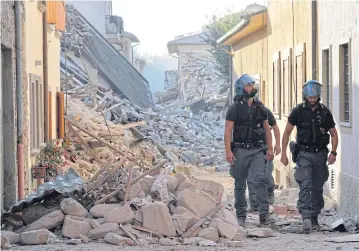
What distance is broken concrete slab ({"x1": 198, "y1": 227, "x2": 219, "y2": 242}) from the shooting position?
961cm

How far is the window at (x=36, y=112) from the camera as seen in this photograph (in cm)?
1593

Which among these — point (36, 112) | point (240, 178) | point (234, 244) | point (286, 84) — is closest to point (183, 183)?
point (240, 178)

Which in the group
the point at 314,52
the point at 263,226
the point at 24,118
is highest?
the point at 314,52

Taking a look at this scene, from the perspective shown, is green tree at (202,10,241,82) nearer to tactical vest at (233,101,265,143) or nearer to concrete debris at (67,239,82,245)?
tactical vest at (233,101,265,143)

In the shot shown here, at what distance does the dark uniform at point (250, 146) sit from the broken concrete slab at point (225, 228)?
1138mm

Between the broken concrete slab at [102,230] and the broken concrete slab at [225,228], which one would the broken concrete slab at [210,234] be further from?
the broken concrete slab at [102,230]

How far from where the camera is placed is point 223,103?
5575cm

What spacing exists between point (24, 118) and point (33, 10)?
11.2 feet

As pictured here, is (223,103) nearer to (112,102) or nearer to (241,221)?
(112,102)

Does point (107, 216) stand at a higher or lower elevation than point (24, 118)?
lower

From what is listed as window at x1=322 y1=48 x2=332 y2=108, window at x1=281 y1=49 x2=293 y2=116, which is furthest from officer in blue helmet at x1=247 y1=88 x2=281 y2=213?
window at x1=281 y1=49 x2=293 y2=116

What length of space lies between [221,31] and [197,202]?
4989 centimetres

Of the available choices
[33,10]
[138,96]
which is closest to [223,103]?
[138,96]

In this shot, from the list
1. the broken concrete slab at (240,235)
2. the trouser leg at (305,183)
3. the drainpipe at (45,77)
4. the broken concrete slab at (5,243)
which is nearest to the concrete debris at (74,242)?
the broken concrete slab at (5,243)
